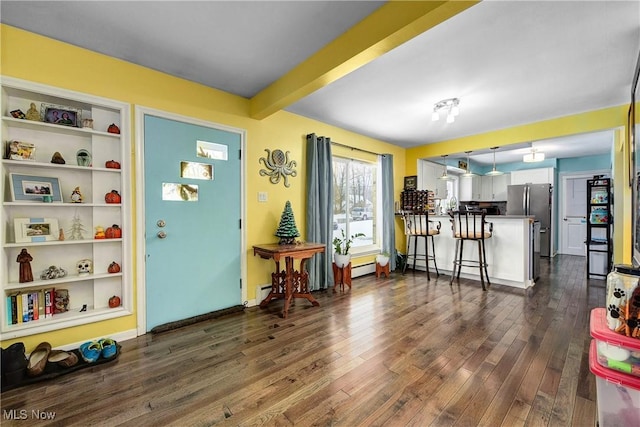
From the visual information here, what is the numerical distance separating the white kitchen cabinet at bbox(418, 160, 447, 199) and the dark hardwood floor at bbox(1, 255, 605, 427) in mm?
3183

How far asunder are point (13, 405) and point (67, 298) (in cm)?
A: 85

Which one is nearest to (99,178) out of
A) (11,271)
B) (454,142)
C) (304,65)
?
(11,271)

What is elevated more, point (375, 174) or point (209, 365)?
point (375, 174)

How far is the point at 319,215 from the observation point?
3.88m

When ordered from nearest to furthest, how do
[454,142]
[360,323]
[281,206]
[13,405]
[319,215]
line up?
1. [13,405]
2. [360,323]
3. [281,206]
4. [319,215]
5. [454,142]

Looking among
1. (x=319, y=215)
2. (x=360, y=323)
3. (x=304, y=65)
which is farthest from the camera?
(x=319, y=215)

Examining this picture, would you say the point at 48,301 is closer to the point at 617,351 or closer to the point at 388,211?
the point at 617,351

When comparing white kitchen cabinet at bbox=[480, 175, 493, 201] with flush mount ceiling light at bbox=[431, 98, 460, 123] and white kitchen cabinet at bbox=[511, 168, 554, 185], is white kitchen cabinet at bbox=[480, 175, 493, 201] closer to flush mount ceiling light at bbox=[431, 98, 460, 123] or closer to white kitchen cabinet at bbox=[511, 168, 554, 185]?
white kitchen cabinet at bbox=[511, 168, 554, 185]

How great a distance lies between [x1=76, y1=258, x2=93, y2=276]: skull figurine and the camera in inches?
90.7

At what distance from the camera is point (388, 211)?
16.6 feet

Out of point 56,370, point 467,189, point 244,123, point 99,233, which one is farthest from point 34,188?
point 467,189

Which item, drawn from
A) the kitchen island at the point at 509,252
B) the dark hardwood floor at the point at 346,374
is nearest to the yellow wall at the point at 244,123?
the dark hardwood floor at the point at 346,374

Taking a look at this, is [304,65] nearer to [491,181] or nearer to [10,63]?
[10,63]

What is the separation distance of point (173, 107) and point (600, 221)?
6486 mm
